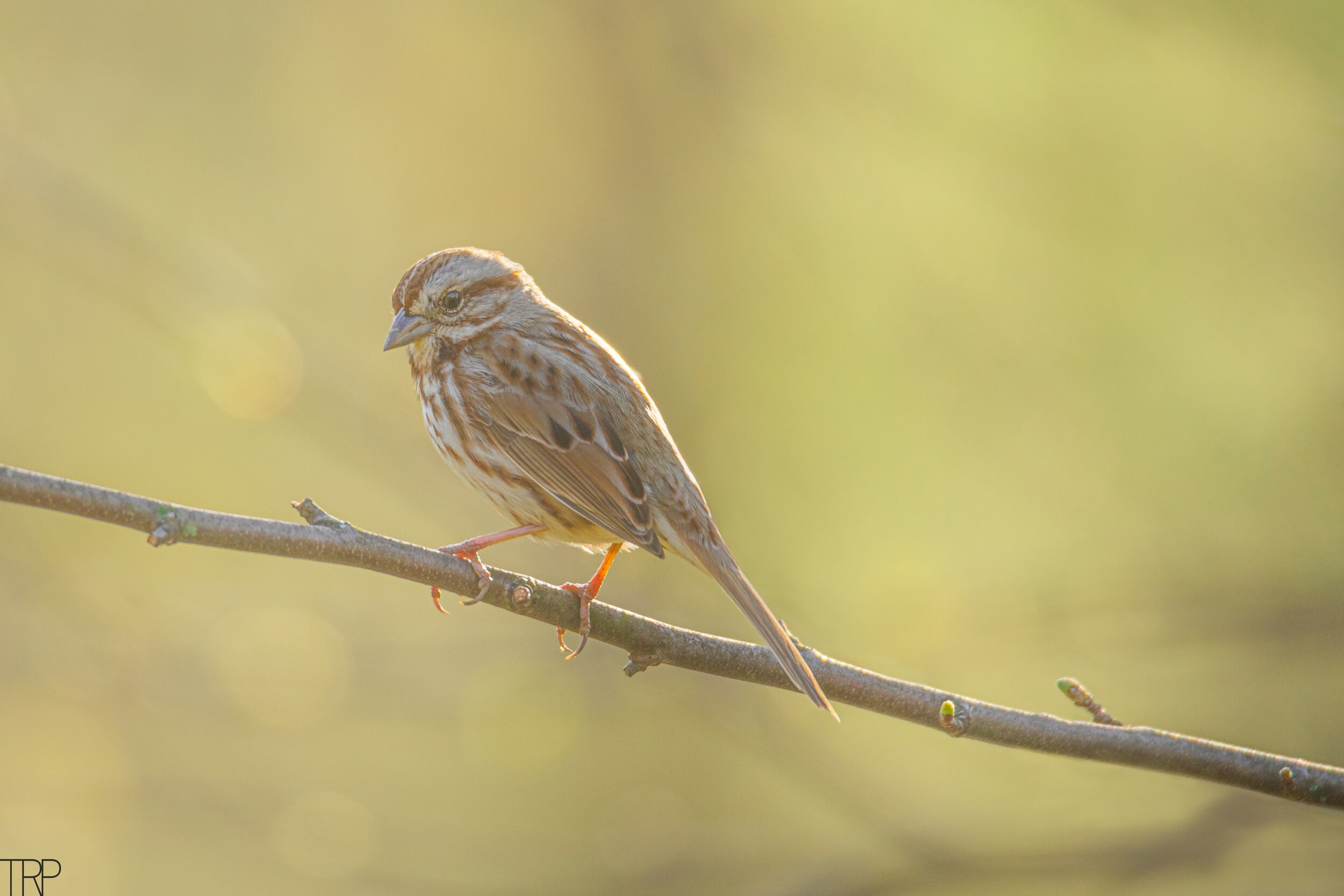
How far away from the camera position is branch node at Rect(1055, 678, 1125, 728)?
11.6ft

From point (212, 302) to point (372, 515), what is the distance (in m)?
3.64

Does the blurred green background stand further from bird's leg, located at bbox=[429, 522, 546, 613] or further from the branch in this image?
bird's leg, located at bbox=[429, 522, 546, 613]

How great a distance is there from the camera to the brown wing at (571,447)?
14.0ft

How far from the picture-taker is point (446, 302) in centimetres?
491

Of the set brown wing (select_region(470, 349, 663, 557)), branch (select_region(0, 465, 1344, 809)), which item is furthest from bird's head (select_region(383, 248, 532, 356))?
branch (select_region(0, 465, 1344, 809))

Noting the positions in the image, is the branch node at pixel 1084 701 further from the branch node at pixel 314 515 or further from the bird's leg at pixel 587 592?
the branch node at pixel 314 515

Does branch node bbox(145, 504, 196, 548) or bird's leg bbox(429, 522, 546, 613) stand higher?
branch node bbox(145, 504, 196, 548)

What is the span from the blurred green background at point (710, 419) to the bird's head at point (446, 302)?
214cm

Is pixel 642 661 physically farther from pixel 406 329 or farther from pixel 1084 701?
pixel 406 329

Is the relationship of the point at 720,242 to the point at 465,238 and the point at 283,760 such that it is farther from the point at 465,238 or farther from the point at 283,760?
the point at 283,760

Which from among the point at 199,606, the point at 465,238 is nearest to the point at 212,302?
the point at 199,606

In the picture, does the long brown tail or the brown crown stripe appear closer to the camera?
the long brown tail

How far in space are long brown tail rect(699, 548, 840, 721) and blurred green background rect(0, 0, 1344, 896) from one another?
197cm

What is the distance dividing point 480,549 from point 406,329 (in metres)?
1.27
